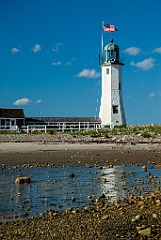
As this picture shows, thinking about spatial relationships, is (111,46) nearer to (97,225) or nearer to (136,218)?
(136,218)

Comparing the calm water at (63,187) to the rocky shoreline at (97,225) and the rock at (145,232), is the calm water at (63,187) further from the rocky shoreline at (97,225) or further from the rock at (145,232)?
the rock at (145,232)

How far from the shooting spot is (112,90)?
47.9 metres

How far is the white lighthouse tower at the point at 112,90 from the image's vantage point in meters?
47.9

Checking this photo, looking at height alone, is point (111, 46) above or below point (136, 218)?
above

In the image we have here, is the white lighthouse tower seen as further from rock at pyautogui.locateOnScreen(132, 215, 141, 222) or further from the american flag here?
rock at pyautogui.locateOnScreen(132, 215, 141, 222)

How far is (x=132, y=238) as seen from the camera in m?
6.38

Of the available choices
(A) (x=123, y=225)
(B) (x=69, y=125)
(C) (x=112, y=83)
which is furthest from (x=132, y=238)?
(C) (x=112, y=83)

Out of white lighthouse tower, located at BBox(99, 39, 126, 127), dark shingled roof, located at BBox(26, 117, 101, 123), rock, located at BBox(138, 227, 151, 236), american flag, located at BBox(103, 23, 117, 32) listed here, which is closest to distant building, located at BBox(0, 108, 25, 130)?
dark shingled roof, located at BBox(26, 117, 101, 123)

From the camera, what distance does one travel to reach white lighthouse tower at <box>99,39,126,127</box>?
47875 mm

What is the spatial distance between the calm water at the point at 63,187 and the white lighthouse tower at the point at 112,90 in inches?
1238

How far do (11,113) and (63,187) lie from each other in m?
36.7

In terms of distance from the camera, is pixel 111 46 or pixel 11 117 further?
pixel 111 46

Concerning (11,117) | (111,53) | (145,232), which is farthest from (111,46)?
(145,232)

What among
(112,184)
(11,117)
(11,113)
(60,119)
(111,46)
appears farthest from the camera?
(111,46)
